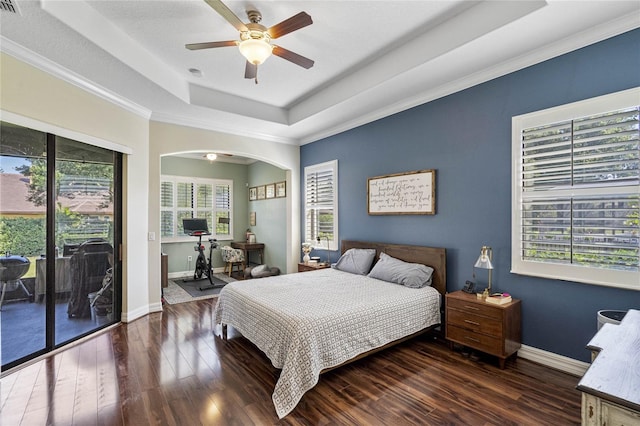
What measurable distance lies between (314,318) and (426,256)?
1886 mm

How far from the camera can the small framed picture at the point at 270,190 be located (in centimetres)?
707

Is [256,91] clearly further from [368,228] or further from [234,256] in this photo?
[234,256]

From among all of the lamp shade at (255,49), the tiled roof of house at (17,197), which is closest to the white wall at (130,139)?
the tiled roof of house at (17,197)

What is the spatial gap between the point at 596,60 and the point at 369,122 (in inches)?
103

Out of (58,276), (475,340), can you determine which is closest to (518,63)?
(475,340)

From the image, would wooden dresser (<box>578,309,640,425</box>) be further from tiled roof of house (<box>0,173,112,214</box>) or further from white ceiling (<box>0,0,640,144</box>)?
tiled roof of house (<box>0,173,112,214</box>)

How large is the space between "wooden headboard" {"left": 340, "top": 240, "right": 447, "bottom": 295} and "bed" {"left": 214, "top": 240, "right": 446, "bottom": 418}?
12mm

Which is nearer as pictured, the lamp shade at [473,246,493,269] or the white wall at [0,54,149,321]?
the white wall at [0,54,149,321]

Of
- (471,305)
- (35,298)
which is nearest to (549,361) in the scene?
(471,305)

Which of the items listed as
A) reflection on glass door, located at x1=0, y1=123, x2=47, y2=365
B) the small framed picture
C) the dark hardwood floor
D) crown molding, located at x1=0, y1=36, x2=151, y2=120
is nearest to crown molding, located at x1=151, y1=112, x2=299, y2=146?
crown molding, located at x1=0, y1=36, x2=151, y2=120

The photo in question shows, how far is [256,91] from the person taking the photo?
14.1ft

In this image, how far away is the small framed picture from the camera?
707 cm

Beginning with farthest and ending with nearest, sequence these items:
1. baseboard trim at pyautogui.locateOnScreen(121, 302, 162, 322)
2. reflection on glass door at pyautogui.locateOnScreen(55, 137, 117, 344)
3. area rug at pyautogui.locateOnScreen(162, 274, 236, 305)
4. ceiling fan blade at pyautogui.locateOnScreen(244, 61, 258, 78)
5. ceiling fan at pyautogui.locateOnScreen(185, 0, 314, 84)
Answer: area rug at pyautogui.locateOnScreen(162, 274, 236, 305) < baseboard trim at pyautogui.locateOnScreen(121, 302, 162, 322) < reflection on glass door at pyautogui.locateOnScreen(55, 137, 117, 344) < ceiling fan blade at pyautogui.locateOnScreen(244, 61, 258, 78) < ceiling fan at pyautogui.locateOnScreen(185, 0, 314, 84)

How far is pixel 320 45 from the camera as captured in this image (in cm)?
317
